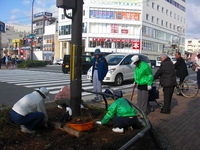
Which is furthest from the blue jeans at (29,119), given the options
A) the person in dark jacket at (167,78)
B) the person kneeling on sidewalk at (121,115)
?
the person in dark jacket at (167,78)

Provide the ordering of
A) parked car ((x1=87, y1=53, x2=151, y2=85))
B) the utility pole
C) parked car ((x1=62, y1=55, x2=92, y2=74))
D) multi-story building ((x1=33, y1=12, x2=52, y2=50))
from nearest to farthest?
the utility pole → parked car ((x1=87, y1=53, x2=151, y2=85)) → parked car ((x1=62, y1=55, x2=92, y2=74)) → multi-story building ((x1=33, y1=12, x2=52, y2=50))

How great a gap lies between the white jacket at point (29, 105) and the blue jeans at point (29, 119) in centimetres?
7

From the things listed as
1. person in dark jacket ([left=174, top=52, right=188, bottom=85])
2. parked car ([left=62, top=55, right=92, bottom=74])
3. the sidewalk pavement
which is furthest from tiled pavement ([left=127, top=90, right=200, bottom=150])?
parked car ([left=62, top=55, right=92, bottom=74])

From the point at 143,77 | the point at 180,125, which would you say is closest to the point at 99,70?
the point at 143,77

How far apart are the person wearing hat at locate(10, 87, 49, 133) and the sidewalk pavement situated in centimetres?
226

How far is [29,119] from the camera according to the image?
13.8 ft

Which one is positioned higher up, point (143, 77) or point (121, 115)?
point (143, 77)

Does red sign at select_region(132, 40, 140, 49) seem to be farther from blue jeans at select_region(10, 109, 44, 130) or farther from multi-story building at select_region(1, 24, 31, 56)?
blue jeans at select_region(10, 109, 44, 130)

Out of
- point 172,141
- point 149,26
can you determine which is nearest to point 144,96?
point 172,141

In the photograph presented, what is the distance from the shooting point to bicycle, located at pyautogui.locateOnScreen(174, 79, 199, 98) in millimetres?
10133

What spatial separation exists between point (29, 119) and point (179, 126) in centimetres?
346

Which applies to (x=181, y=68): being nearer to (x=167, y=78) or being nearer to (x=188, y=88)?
(x=188, y=88)

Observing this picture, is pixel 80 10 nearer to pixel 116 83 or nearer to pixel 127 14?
pixel 116 83

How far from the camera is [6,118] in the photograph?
15.3 feet
